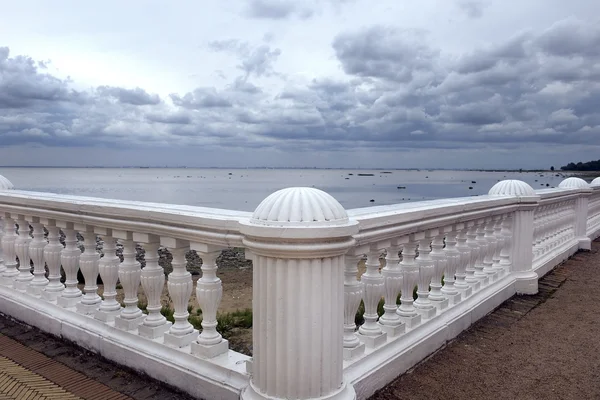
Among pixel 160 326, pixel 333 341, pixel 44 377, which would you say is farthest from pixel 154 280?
pixel 333 341

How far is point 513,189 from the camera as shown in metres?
6.22

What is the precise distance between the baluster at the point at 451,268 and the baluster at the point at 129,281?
2923 millimetres

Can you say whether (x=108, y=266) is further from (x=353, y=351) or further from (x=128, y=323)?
(x=353, y=351)

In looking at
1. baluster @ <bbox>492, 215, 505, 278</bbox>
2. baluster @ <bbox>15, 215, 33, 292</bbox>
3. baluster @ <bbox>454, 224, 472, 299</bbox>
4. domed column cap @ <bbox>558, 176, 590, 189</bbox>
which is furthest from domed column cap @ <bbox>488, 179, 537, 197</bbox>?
baluster @ <bbox>15, 215, 33, 292</bbox>

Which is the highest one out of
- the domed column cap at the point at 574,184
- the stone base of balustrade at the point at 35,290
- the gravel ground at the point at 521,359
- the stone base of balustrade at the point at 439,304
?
the domed column cap at the point at 574,184

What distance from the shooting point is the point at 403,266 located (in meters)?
4.02

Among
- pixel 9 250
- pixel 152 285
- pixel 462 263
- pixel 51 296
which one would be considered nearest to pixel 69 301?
pixel 51 296

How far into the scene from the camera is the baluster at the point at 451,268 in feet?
15.6

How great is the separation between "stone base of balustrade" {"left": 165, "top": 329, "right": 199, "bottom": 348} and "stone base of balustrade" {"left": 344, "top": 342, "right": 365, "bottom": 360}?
113 cm

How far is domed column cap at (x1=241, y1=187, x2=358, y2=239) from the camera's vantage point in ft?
8.14

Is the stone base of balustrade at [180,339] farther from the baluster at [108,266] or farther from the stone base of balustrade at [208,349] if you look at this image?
the baluster at [108,266]

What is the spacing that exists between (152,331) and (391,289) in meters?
1.90

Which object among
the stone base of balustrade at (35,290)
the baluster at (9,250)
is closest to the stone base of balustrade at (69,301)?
the stone base of balustrade at (35,290)

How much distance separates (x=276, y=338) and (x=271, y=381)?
27cm
